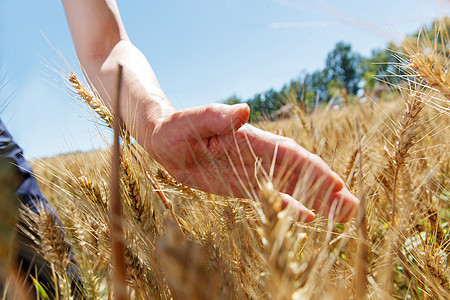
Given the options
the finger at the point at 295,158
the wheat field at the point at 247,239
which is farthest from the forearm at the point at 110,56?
the finger at the point at 295,158

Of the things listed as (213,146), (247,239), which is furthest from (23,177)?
(247,239)

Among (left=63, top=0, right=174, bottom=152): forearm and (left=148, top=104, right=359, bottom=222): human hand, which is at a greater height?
(left=63, top=0, right=174, bottom=152): forearm

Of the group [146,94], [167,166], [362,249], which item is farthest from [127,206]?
[362,249]

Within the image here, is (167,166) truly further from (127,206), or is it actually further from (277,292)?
(277,292)

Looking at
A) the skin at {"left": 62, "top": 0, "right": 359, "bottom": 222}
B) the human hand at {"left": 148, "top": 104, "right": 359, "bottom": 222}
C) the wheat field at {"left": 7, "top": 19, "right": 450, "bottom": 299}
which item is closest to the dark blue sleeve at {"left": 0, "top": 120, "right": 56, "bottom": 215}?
the wheat field at {"left": 7, "top": 19, "right": 450, "bottom": 299}

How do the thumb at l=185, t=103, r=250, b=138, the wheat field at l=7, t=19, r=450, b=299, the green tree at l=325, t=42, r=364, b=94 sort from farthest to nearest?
the green tree at l=325, t=42, r=364, b=94 < the thumb at l=185, t=103, r=250, b=138 < the wheat field at l=7, t=19, r=450, b=299

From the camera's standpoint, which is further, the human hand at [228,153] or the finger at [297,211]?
the human hand at [228,153]

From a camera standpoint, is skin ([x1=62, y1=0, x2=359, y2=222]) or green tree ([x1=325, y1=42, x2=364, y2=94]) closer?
skin ([x1=62, y1=0, x2=359, y2=222])

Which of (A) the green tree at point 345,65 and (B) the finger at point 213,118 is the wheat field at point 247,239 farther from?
(A) the green tree at point 345,65

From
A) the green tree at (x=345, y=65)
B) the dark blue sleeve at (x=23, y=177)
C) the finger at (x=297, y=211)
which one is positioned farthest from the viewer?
the green tree at (x=345, y=65)

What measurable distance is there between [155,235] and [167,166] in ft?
0.75

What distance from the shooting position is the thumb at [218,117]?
61cm

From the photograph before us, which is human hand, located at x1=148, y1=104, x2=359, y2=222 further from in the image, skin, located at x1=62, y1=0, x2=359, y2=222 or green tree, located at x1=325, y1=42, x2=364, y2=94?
green tree, located at x1=325, y1=42, x2=364, y2=94

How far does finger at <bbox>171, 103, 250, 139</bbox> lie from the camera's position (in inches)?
23.9
